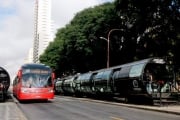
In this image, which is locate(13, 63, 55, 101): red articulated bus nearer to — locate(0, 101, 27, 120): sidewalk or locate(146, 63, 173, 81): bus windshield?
locate(146, 63, 173, 81): bus windshield

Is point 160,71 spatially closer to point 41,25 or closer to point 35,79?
point 35,79

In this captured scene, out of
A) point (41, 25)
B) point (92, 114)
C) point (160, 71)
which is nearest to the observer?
point (92, 114)

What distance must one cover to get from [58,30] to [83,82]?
47915mm

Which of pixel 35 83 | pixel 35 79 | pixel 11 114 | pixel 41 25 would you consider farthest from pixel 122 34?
pixel 41 25

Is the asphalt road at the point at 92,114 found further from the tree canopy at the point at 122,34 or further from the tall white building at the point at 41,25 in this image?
the tall white building at the point at 41,25

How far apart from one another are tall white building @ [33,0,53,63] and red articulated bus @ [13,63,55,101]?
144888 millimetres

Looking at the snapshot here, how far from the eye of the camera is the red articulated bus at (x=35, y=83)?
36.2 metres

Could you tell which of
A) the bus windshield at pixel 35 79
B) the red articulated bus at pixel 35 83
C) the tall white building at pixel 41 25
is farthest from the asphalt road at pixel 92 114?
the tall white building at pixel 41 25

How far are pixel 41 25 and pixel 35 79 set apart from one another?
14980 centimetres

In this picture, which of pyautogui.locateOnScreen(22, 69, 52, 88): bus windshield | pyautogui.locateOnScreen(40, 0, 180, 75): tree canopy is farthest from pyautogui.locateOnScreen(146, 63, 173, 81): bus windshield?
pyautogui.locateOnScreen(22, 69, 52, 88): bus windshield

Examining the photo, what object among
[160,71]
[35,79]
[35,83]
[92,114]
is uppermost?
[160,71]

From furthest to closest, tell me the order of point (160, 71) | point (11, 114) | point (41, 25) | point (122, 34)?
point (41, 25) < point (122, 34) < point (160, 71) < point (11, 114)

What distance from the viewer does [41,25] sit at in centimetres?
18462

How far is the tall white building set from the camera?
182 meters
